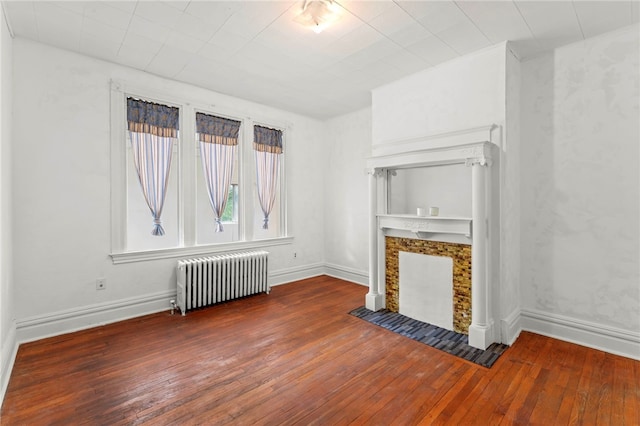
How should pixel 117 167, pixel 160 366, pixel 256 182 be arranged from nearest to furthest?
pixel 160 366 → pixel 117 167 → pixel 256 182

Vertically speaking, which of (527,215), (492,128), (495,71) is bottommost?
(527,215)

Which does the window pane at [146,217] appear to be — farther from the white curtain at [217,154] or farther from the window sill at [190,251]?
the white curtain at [217,154]

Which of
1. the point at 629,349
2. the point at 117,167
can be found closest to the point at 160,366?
the point at 117,167

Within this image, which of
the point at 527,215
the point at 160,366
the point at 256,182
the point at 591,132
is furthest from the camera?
the point at 256,182

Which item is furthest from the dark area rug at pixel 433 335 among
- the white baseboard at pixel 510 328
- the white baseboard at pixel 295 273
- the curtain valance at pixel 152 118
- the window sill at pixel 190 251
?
the curtain valance at pixel 152 118

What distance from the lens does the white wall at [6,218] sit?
232 cm

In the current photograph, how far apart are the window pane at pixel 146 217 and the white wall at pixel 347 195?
2.73 m

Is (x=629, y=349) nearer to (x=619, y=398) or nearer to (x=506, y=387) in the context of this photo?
(x=619, y=398)

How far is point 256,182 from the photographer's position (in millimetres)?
4949

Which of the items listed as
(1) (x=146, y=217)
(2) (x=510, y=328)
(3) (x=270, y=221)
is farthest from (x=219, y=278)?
(2) (x=510, y=328)

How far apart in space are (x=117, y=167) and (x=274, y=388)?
10.0 ft

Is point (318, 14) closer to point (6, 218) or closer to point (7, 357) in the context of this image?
point (6, 218)

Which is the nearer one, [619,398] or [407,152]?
[619,398]

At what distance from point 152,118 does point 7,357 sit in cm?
281
